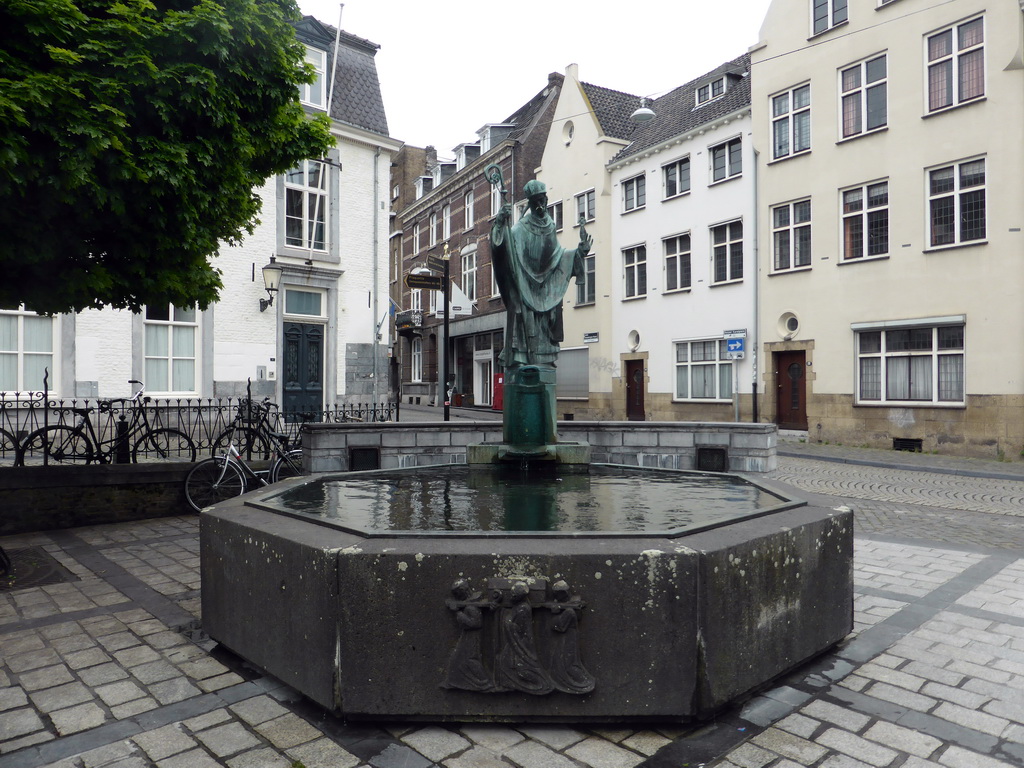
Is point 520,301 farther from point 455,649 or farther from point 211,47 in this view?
point 455,649

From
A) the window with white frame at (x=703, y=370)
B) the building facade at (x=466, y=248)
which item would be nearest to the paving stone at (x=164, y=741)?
the window with white frame at (x=703, y=370)

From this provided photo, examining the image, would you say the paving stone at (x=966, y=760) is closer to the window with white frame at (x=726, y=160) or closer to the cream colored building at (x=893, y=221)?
the cream colored building at (x=893, y=221)

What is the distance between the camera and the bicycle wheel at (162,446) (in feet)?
30.7

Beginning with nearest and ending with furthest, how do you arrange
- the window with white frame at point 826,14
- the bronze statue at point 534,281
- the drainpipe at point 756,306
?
the bronze statue at point 534,281, the window with white frame at point 826,14, the drainpipe at point 756,306

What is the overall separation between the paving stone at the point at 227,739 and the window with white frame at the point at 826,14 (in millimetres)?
21511

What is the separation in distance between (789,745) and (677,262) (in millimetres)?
22487

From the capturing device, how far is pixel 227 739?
3.16 metres

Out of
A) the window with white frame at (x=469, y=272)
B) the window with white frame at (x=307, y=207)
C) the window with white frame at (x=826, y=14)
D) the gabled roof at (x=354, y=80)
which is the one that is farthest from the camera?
the window with white frame at (x=469, y=272)

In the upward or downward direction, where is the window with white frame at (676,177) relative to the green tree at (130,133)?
upward

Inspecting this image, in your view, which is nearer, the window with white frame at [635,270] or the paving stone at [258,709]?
the paving stone at [258,709]

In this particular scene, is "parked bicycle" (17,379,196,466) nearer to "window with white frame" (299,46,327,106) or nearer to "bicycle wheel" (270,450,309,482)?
"bicycle wheel" (270,450,309,482)

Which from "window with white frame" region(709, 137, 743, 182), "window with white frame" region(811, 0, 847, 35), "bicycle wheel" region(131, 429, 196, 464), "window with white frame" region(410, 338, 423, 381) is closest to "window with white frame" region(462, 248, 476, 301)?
"window with white frame" region(410, 338, 423, 381)

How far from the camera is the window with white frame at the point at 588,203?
2806cm

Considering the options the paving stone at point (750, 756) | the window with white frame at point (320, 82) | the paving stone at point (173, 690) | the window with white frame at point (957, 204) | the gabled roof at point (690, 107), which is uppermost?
the gabled roof at point (690, 107)
